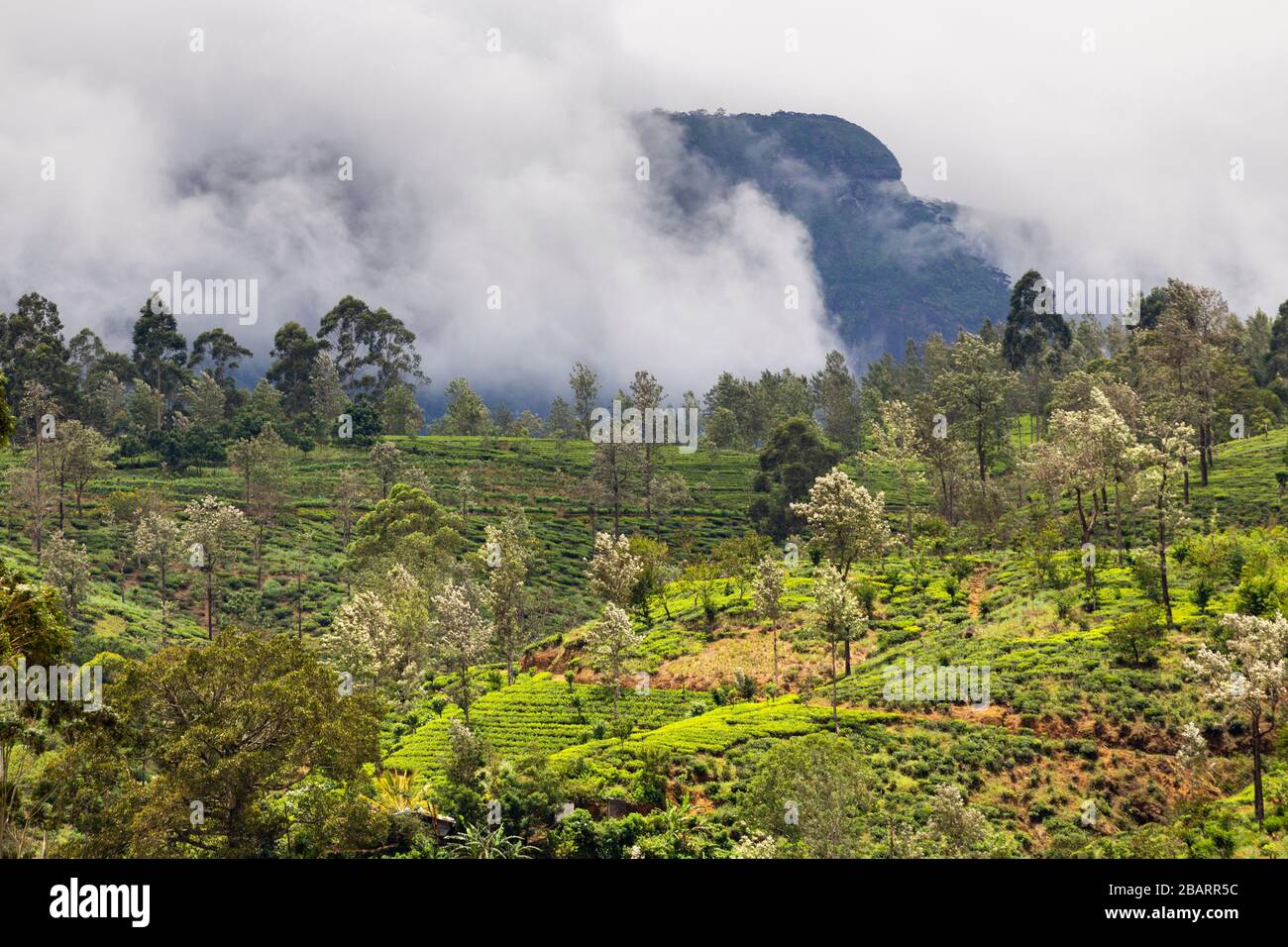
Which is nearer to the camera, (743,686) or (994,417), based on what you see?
(743,686)

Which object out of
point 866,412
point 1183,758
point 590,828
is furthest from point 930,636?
point 866,412

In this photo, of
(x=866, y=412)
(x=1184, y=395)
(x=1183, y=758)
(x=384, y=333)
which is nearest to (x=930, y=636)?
(x=1183, y=758)

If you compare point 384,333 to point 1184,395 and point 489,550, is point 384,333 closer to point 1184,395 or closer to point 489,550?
point 489,550

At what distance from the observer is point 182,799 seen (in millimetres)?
34500

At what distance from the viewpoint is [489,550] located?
236ft

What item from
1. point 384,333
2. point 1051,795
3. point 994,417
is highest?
point 384,333

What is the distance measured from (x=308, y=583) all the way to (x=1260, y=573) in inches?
3043

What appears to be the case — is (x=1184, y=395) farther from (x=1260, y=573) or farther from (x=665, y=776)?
(x=665, y=776)

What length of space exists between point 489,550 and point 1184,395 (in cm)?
5937

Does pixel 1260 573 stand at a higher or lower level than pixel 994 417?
lower

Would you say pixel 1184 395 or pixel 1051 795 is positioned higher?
pixel 1184 395

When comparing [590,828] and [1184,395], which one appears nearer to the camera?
[590,828]
